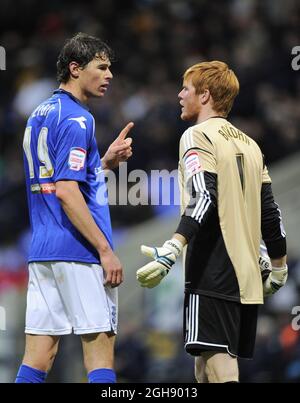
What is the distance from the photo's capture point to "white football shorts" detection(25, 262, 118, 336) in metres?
5.80

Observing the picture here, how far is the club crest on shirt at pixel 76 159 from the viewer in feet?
19.0

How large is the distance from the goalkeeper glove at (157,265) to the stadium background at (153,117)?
5708mm

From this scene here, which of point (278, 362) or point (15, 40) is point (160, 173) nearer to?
point (278, 362)

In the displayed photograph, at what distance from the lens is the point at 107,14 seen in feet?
56.8

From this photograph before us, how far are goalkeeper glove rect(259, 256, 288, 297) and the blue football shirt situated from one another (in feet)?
3.11

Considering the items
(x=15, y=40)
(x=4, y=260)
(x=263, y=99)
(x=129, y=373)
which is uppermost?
(x=15, y=40)

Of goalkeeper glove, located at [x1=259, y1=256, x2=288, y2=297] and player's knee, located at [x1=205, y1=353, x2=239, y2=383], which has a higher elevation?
goalkeeper glove, located at [x1=259, y1=256, x2=288, y2=297]

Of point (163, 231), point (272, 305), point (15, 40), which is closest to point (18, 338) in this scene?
point (163, 231)

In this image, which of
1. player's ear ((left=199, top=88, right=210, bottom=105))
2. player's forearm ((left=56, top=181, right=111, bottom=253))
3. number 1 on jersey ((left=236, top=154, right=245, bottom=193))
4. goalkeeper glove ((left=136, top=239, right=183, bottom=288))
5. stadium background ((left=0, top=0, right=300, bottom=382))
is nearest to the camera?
goalkeeper glove ((left=136, top=239, right=183, bottom=288))

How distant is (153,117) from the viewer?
14.0 meters

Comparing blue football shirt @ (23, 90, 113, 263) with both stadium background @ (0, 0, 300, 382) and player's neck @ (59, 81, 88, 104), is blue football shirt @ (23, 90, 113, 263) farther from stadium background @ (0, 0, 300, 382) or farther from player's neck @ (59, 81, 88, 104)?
stadium background @ (0, 0, 300, 382)

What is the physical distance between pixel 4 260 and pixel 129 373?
236cm

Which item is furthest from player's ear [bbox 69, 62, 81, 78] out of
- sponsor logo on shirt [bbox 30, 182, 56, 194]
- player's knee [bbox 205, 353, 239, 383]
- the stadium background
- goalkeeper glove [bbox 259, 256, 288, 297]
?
the stadium background

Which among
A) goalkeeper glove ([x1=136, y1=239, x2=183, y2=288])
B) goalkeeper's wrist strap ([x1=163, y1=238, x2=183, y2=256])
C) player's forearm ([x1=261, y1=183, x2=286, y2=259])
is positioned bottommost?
goalkeeper glove ([x1=136, y1=239, x2=183, y2=288])
